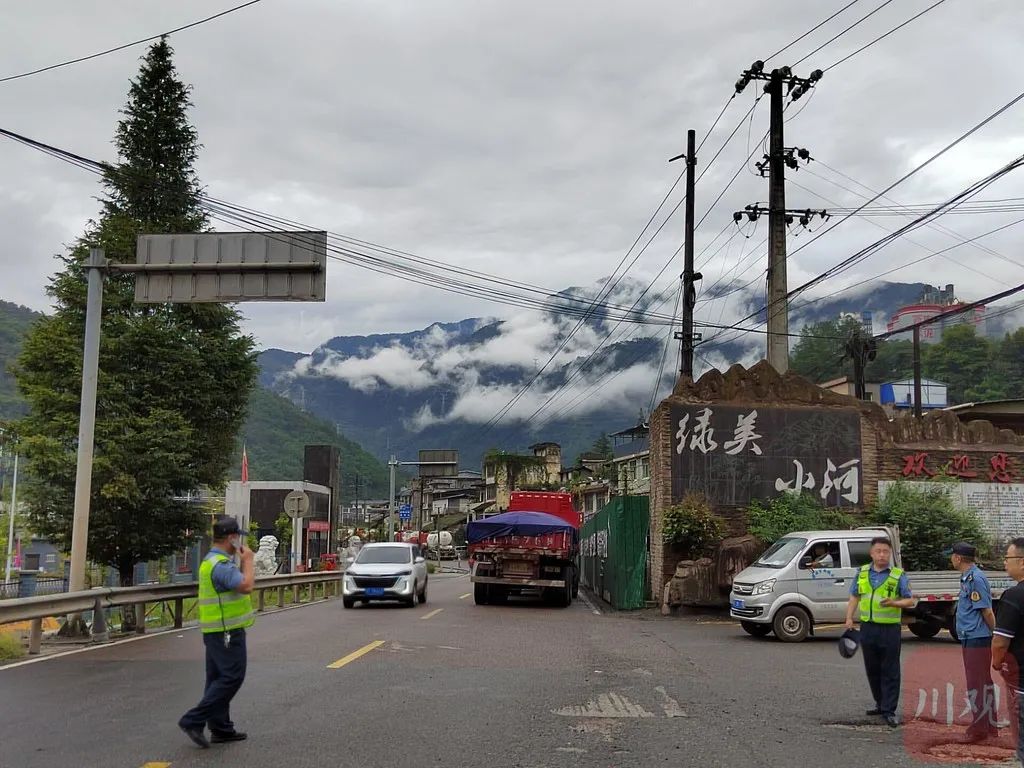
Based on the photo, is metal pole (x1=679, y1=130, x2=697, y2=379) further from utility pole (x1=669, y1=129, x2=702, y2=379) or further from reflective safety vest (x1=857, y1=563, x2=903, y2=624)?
reflective safety vest (x1=857, y1=563, x2=903, y2=624)

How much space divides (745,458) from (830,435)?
234 cm

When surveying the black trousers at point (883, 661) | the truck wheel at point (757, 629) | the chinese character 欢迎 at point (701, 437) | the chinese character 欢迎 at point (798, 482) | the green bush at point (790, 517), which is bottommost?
the truck wheel at point (757, 629)

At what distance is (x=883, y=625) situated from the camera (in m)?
9.27

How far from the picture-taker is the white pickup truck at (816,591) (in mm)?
16844

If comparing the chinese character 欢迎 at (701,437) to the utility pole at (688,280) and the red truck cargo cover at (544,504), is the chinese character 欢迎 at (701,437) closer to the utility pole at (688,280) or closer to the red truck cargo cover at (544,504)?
the utility pole at (688,280)

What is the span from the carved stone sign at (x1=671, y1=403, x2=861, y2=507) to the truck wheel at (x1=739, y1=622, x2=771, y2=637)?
23.0 ft

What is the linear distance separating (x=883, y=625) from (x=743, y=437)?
52.8 ft

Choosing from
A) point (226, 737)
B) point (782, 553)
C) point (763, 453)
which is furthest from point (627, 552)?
point (226, 737)

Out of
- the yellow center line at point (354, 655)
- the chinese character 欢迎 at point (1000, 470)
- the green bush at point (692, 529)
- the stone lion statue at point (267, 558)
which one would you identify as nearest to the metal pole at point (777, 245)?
the green bush at point (692, 529)

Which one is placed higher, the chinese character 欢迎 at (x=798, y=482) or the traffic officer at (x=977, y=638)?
the chinese character 欢迎 at (x=798, y=482)

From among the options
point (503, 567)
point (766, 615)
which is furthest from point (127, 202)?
point (766, 615)

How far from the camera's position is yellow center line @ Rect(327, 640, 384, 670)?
12.2 meters

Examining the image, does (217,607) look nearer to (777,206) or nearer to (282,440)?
(777,206)

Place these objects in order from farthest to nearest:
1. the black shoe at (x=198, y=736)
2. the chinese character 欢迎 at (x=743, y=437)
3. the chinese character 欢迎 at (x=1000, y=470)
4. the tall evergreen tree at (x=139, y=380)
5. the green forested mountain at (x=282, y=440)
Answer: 1. the green forested mountain at (x=282, y=440)
2. the chinese character 欢迎 at (x=1000, y=470)
3. the chinese character 欢迎 at (x=743, y=437)
4. the tall evergreen tree at (x=139, y=380)
5. the black shoe at (x=198, y=736)
